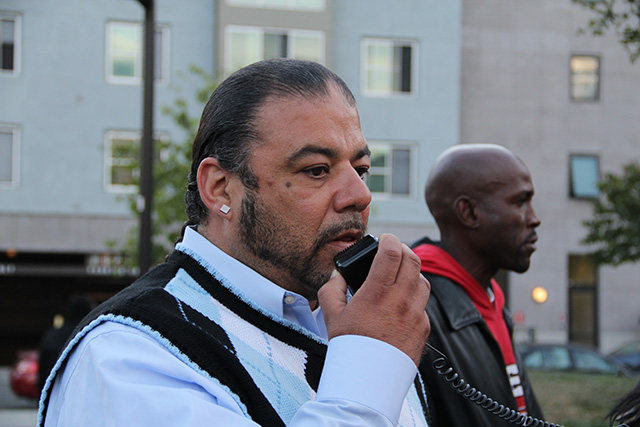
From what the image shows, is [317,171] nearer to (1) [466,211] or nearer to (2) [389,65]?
(1) [466,211]

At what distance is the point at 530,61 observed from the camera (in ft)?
75.7

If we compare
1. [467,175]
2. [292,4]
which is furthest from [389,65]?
[467,175]

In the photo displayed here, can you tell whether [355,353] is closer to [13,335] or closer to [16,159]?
[16,159]

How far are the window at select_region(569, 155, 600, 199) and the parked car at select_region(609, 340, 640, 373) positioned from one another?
608 centimetres

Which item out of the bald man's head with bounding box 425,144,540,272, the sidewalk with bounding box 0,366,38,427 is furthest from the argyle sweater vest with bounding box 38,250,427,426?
the sidewalk with bounding box 0,366,38,427

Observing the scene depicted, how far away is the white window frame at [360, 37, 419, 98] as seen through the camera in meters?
21.2

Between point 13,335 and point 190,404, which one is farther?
point 13,335

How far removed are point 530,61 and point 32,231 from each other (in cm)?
1476

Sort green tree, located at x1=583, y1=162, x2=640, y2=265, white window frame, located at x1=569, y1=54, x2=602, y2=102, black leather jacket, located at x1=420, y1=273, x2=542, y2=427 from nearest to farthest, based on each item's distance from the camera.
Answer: black leather jacket, located at x1=420, y1=273, x2=542, y2=427
green tree, located at x1=583, y1=162, x2=640, y2=265
white window frame, located at x1=569, y1=54, x2=602, y2=102

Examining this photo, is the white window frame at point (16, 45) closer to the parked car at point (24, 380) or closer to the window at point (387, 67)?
the parked car at point (24, 380)

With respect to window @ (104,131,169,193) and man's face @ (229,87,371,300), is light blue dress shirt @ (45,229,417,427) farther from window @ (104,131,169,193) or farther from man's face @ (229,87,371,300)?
window @ (104,131,169,193)

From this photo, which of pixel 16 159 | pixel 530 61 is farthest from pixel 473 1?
pixel 16 159

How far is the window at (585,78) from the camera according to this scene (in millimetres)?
23280

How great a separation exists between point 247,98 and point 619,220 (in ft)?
42.7
